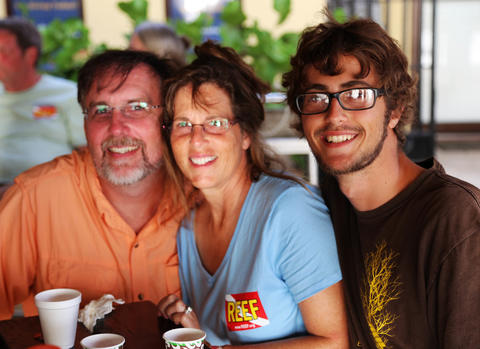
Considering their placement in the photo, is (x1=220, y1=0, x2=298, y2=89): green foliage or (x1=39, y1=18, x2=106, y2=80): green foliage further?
(x1=39, y1=18, x2=106, y2=80): green foliage

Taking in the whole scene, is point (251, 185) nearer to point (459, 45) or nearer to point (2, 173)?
point (2, 173)

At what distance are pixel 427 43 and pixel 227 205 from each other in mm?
8557

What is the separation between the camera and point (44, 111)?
3.91 metres

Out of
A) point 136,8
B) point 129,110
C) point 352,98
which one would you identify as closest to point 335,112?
point 352,98

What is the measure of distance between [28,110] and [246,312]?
2859 mm

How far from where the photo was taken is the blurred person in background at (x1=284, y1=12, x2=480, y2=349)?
4.30ft

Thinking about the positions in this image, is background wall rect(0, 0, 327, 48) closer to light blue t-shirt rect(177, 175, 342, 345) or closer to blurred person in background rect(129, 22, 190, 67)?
blurred person in background rect(129, 22, 190, 67)

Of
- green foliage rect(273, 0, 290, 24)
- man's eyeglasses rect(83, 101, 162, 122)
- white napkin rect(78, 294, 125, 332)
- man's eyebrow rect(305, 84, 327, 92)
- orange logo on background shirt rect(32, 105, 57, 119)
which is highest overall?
green foliage rect(273, 0, 290, 24)

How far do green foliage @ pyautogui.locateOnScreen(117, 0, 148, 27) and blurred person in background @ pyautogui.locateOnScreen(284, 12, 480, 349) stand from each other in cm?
307

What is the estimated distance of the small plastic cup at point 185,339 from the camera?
3.86 feet

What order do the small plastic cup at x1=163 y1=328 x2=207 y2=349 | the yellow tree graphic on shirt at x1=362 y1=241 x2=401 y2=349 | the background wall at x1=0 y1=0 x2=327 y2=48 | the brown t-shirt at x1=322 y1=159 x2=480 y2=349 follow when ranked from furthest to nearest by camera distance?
the background wall at x1=0 y1=0 x2=327 y2=48 < the yellow tree graphic on shirt at x1=362 y1=241 x2=401 y2=349 < the brown t-shirt at x1=322 y1=159 x2=480 y2=349 < the small plastic cup at x1=163 y1=328 x2=207 y2=349

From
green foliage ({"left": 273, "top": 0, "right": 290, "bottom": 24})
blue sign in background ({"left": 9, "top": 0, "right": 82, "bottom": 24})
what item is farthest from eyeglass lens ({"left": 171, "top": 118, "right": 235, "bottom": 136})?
blue sign in background ({"left": 9, "top": 0, "right": 82, "bottom": 24})

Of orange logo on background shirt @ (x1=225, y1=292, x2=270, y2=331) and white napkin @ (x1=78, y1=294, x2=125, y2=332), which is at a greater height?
white napkin @ (x1=78, y1=294, x2=125, y2=332)

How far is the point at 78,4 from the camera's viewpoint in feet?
22.1
